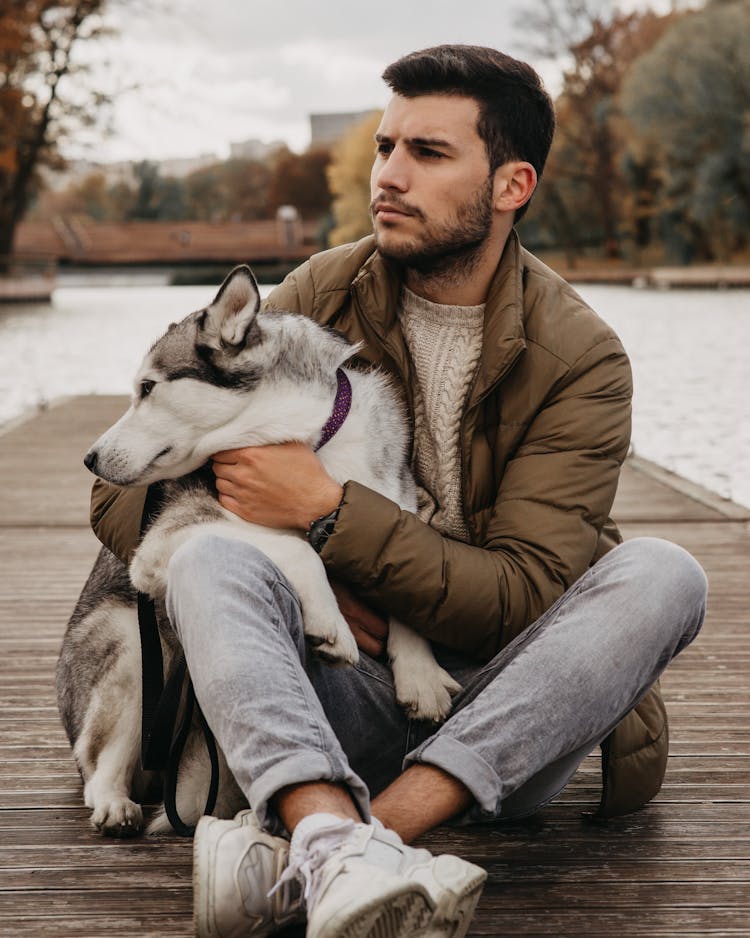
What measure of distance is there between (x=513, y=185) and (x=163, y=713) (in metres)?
1.54

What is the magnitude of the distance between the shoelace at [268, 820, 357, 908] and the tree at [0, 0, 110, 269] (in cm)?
3710

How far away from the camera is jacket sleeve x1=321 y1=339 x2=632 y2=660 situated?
2590 mm

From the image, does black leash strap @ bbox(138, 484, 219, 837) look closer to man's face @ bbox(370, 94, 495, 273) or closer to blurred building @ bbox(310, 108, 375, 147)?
man's face @ bbox(370, 94, 495, 273)

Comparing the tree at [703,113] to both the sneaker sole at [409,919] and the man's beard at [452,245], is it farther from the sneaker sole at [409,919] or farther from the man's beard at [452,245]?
the sneaker sole at [409,919]

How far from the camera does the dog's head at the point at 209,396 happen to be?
2730mm

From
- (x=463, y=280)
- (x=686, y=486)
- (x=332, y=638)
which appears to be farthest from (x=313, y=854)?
(x=686, y=486)

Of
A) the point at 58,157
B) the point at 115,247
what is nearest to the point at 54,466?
the point at 58,157

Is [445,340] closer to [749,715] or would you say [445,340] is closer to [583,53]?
[749,715]

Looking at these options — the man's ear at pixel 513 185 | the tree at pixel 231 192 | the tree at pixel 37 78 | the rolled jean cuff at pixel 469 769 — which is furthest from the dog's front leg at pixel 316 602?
the tree at pixel 231 192

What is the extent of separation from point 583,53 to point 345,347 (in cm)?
6182

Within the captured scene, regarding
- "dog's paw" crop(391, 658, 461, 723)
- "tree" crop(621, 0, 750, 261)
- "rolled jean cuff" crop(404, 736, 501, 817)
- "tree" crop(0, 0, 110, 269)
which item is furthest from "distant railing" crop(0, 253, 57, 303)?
"rolled jean cuff" crop(404, 736, 501, 817)

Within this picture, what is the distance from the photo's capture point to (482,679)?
8.86 feet

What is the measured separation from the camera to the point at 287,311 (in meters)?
3.06

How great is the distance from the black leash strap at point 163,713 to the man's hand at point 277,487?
198mm
